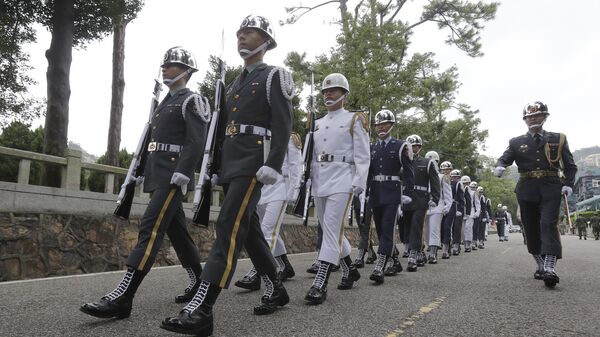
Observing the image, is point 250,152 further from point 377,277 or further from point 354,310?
point 377,277

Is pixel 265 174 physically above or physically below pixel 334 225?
above

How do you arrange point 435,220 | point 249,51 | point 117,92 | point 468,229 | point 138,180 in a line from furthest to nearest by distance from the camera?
point 468,229 < point 117,92 < point 435,220 < point 138,180 < point 249,51

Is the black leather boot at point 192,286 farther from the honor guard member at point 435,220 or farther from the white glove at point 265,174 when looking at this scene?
the honor guard member at point 435,220

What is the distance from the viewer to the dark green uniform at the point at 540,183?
5.89 metres

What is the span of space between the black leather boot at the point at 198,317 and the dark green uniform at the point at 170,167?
68cm

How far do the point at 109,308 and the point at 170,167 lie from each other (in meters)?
1.16

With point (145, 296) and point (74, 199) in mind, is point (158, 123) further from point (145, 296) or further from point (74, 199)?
point (74, 199)

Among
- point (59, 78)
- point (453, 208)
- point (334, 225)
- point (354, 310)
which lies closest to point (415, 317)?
point (354, 310)

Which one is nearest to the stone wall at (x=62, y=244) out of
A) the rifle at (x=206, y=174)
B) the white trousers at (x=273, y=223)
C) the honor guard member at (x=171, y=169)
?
the white trousers at (x=273, y=223)

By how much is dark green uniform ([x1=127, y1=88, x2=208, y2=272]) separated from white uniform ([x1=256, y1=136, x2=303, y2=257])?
1.59m

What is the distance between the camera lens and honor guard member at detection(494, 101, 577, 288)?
5883 mm

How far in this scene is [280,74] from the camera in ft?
12.0

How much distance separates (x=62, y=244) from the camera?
7320mm

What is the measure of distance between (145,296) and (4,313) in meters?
1.15
